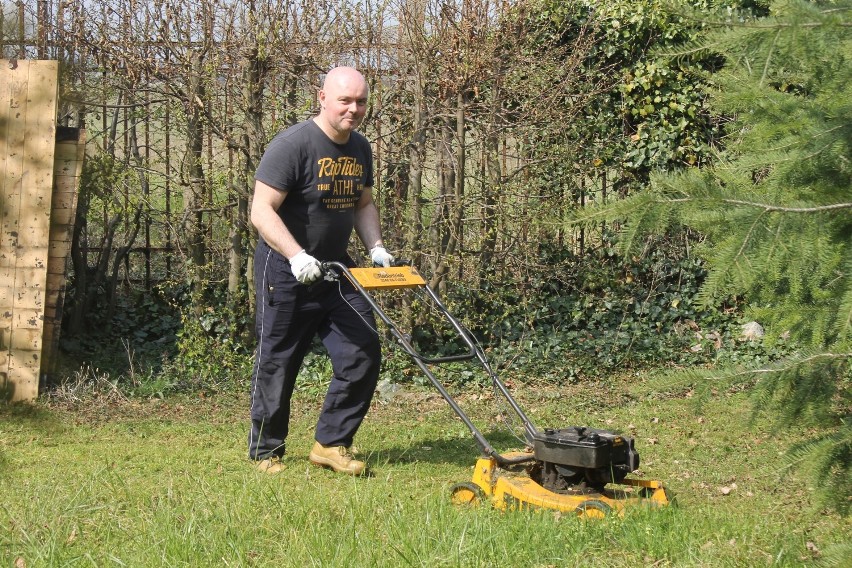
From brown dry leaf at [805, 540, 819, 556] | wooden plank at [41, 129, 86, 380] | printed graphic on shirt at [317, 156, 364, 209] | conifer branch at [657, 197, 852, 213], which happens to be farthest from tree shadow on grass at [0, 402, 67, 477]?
conifer branch at [657, 197, 852, 213]

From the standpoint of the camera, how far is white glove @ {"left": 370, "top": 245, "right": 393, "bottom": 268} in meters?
5.48

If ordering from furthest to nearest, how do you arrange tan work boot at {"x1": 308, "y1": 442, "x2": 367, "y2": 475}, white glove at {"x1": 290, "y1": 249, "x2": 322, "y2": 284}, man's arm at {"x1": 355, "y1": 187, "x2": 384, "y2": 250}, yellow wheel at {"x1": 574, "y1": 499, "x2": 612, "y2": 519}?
1. man's arm at {"x1": 355, "y1": 187, "x2": 384, "y2": 250}
2. tan work boot at {"x1": 308, "y1": 442, "x2": 367, "y2": 475}
3. white glove at {"x1": 290, "y1": 249, "x2": 322, "y2": 284}
4. yellow wheel at {"x1": 574, "y1": 499, "x2": 612, "y2": 519}

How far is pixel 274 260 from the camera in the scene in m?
5.44

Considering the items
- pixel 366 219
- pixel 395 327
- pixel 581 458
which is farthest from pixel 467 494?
pixel 366 219

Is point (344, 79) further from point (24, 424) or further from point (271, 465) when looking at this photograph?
point (24, 424)

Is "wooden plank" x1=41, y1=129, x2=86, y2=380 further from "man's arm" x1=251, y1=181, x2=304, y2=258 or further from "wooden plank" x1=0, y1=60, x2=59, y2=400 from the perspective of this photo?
"man's arm" x1=251, y1=181, x2=304, y2=258

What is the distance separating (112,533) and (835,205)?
2897 mm

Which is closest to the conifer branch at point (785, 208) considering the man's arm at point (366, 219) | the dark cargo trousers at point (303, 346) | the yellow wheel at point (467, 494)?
the yellow wheel at point (467, 494)

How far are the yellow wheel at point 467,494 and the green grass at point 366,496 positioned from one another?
0.10 meters

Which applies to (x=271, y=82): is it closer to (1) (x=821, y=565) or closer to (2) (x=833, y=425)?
(2) (x=833, y=425)

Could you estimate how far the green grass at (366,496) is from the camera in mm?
3758

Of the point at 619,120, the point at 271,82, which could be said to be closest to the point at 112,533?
the point at 271,82

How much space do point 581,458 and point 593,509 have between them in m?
0.20

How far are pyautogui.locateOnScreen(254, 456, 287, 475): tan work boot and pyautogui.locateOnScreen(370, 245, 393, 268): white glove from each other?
118 centimetres
